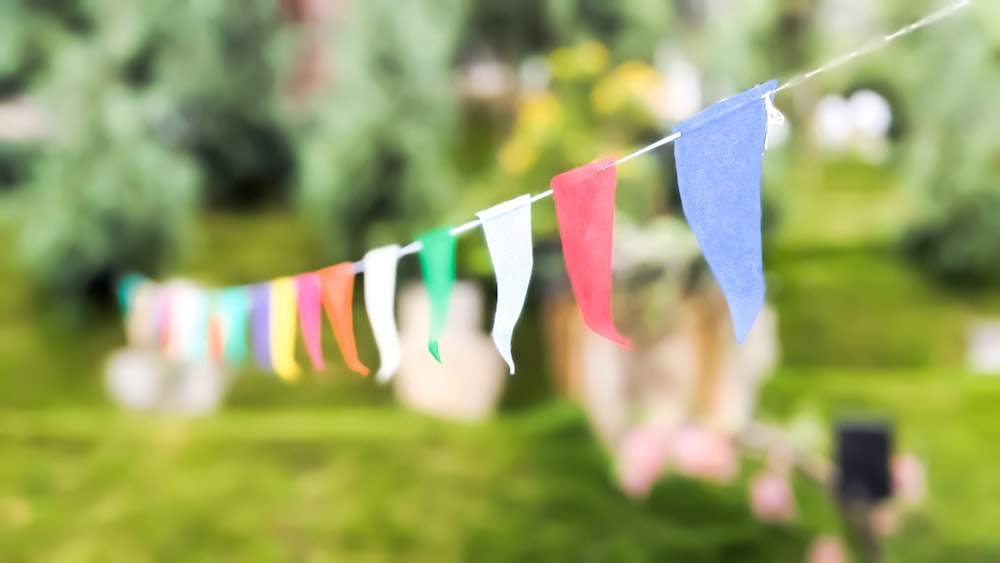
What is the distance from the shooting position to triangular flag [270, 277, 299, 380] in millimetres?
1597

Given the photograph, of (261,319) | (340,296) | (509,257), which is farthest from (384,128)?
(509,257)

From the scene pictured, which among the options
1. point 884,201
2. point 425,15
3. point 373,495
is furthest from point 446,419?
point 884,201

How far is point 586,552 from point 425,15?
170 cm

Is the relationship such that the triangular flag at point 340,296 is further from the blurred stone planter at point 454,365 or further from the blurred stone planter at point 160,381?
the blurred stone planter at point 160,381

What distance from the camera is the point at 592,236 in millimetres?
968

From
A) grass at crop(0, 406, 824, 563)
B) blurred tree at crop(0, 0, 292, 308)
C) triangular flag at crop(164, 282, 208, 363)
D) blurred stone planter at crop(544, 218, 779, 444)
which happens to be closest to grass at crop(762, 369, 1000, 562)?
blurred stone planter at crop(544, 218, 779, 444)

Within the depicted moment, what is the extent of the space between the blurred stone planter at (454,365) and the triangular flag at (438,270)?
1.35m

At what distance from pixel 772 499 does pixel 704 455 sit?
23 cm

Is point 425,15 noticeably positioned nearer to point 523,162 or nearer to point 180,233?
point 523,162

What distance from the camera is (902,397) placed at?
265 centimetres

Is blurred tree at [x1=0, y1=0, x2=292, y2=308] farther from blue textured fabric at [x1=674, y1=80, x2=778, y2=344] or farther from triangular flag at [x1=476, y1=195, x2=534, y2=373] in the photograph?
blue textured fabric at [x1=674, y1=80, x2=778, y2=344]

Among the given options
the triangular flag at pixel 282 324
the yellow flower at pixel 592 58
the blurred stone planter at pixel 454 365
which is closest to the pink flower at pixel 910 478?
the blurred stone planter at pixel 454 365

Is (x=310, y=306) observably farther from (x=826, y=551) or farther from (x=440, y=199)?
(x=826, y=551)

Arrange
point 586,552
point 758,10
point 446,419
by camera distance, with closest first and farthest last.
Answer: point 586,552 → point 446,419 → point 758,10
